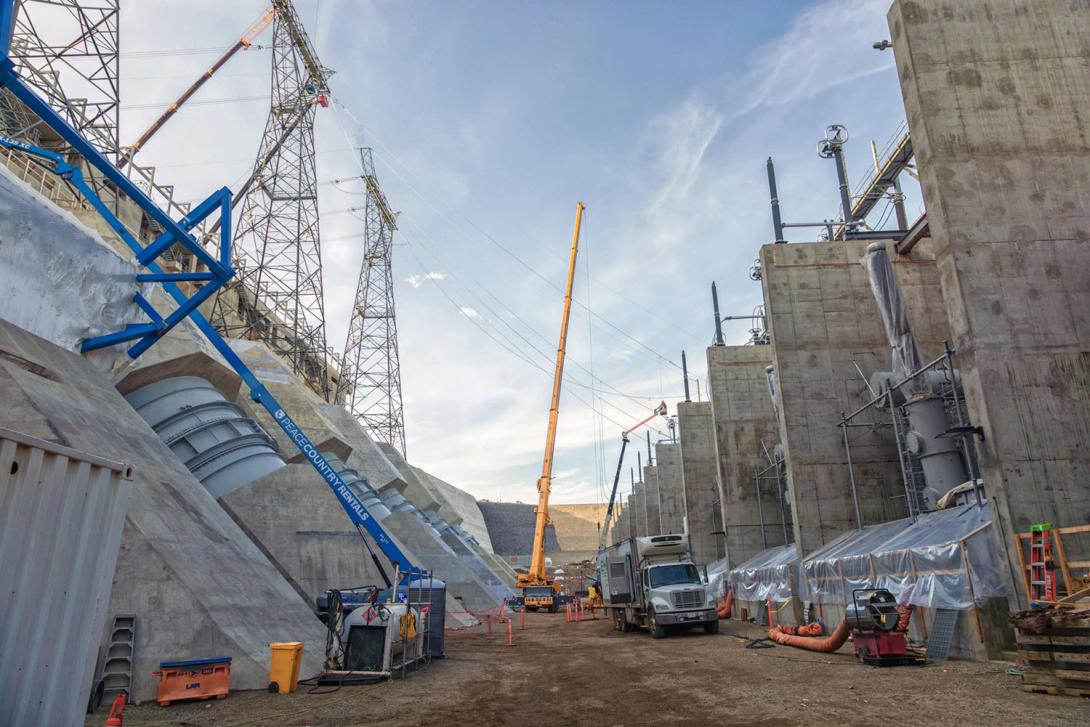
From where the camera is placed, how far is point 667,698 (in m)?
9.28

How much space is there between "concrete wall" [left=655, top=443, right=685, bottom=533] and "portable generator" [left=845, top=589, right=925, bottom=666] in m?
36.0

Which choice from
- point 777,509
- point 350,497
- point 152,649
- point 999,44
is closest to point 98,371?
point 350,497

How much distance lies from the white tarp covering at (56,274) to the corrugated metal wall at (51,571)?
35.0ft

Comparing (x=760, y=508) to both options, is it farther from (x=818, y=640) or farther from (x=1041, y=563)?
(x=1041, y=563)

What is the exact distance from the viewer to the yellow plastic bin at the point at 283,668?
1014 centimetres

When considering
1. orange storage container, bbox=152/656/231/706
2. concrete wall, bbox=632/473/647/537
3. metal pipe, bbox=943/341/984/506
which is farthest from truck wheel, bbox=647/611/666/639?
concrete wall, bbox=632/473/647/537

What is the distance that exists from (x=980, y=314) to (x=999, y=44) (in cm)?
633

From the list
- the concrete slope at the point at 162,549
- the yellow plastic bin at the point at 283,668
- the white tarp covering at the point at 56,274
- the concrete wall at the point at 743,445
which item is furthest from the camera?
the concrete wall at the point at 743,445

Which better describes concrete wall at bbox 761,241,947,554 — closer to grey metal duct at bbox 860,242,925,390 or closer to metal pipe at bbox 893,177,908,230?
grey metal duct at bbox 860,242,925,390

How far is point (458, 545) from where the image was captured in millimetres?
41906

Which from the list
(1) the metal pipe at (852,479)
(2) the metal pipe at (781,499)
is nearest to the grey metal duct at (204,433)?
(1) the metal pipe at (852,479)

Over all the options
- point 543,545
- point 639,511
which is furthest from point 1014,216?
point 639,511

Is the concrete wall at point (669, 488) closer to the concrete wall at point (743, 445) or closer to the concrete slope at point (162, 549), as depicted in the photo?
the concrete wall at point (743, 445)

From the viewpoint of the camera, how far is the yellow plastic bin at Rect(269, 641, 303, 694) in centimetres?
1014
